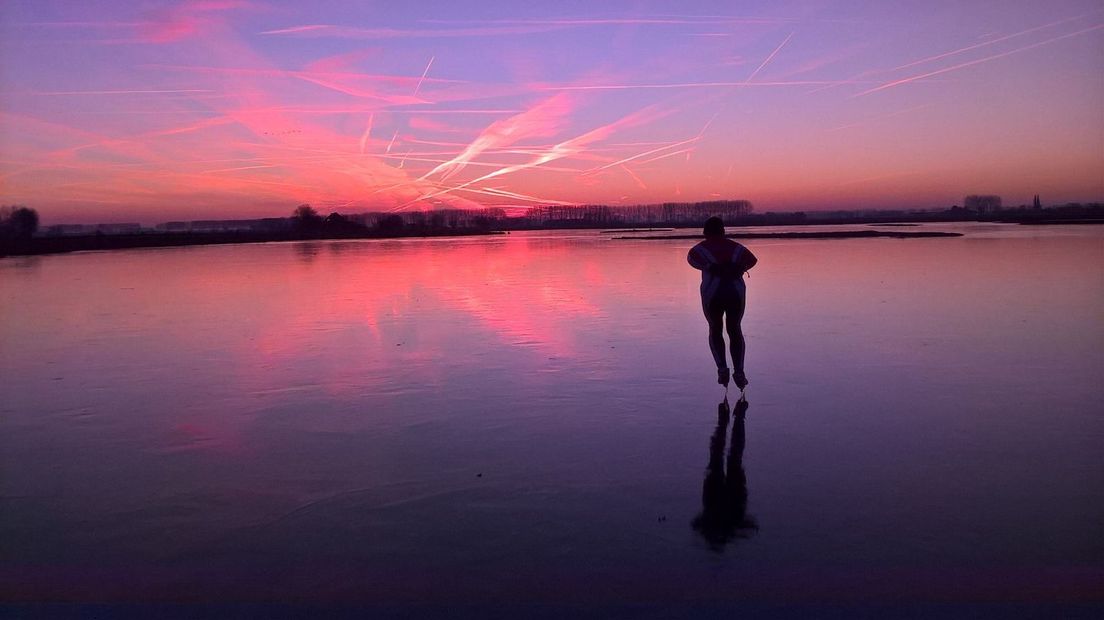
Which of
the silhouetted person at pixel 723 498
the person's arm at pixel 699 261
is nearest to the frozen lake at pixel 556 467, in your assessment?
the silhouetted person at pixel 723 498

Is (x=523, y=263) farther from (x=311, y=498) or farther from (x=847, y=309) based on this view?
(x=311, y=498)

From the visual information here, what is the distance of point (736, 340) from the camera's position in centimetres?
826

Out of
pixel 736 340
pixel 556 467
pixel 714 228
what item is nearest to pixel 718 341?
pixel 736 340

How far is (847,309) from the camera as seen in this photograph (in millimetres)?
14898

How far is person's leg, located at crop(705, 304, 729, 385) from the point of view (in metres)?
8.23

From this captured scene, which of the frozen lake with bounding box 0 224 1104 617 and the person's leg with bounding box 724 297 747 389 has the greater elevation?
the person's leg with bounding box 724 297 747 389

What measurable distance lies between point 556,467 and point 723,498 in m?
1.26

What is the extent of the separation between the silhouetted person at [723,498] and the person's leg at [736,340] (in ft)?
4.67

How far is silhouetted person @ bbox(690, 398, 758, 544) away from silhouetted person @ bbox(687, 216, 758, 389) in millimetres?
1626

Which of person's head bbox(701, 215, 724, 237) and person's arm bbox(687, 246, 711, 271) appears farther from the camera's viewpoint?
person's head bbox(701, 215, 724, 237)

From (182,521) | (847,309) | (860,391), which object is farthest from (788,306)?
(182,521)

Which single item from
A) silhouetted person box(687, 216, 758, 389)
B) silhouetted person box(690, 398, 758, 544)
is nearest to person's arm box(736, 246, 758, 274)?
silhouetted person box(687, 216, 758, 389)

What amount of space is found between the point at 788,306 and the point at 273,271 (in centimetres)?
2109

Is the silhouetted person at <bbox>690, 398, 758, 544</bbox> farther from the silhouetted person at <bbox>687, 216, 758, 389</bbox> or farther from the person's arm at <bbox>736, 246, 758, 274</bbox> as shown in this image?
the person's arm at <bbox>736, 246, 758, 274</bbox>
